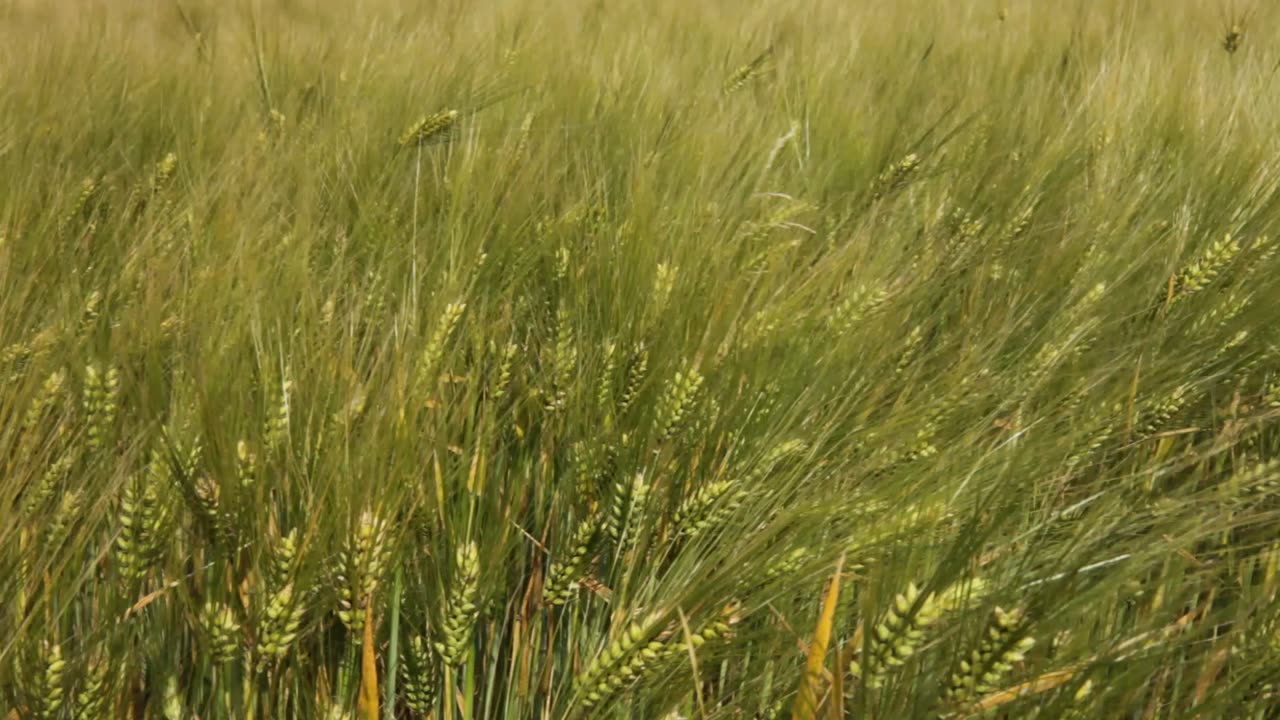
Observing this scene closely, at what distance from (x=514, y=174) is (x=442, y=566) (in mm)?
687

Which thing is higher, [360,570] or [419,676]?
[360,570]

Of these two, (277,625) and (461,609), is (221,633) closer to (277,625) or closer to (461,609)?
(277,625)

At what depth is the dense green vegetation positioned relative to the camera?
58 cm

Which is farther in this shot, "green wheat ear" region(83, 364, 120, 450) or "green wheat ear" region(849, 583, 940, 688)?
"green wheat ear" region(83, 364, 120, 450)

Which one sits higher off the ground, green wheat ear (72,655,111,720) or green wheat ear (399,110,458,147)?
green wheat ear (399,110,458,147)

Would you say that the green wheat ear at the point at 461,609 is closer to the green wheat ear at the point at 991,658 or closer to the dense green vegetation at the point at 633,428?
the dense green vegetation at the point at 633,428

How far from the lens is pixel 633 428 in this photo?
807 mm

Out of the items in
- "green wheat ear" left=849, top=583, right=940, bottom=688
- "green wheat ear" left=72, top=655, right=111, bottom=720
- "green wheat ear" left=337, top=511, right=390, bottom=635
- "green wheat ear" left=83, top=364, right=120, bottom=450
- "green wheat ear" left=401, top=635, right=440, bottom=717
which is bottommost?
"green wheat ear" left=401, top=635, right=440, bottom=717

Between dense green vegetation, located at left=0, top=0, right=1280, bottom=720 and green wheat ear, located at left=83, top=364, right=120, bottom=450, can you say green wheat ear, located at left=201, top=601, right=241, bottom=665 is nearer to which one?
dense green vegetation, located at left=0, top=0, right=1280, bottom=720

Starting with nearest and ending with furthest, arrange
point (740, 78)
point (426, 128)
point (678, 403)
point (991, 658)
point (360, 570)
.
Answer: point (991, 658)
point (360, 570)
point (678, 403)
point (426, 128)
point (740, 78)

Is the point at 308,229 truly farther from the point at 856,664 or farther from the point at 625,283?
the point at 856,664

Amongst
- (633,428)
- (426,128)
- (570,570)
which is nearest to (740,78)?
(426,128)

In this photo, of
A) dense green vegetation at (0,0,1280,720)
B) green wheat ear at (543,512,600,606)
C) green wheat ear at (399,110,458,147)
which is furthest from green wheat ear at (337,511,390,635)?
green wheat ear at (399,110,458,147)

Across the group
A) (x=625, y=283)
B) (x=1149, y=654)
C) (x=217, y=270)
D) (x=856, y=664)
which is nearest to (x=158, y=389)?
(x=217, y=270)
